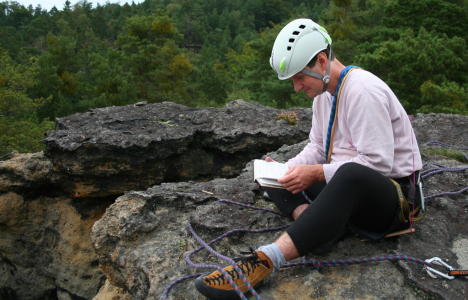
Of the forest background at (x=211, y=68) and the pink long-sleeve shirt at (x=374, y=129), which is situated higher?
the forest background at (x=211, y=68)

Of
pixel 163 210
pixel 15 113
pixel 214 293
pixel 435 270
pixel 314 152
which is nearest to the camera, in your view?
pixel 214 293

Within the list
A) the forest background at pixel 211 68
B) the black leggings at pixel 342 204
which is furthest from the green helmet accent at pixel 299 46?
the forest background at pixel 211 68

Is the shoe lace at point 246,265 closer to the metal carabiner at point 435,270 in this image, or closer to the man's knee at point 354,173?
the man's knee at point 354,173

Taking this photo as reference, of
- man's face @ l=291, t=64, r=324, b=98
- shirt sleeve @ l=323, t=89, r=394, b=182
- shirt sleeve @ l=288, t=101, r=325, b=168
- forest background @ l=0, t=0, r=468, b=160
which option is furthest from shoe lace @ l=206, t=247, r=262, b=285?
forest background @ l=0, t=0, r=468, b=160

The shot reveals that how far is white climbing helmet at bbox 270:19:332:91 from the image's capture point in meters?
1.95

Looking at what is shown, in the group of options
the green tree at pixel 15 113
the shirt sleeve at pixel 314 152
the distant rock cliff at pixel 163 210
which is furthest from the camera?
the green tree at pixel 15 113

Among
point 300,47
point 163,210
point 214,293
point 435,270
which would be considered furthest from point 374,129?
point 163,210

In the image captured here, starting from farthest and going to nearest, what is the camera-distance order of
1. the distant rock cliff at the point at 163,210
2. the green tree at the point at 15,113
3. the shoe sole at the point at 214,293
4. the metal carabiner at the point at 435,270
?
the green tree at the point at 15,113 < the distant rock cliff at the point at 163,210 < the metal carabiner at the point at 435,270 < the shoe sole at the point at 214,293

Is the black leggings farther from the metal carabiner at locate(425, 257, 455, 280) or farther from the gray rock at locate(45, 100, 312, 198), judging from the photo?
the gray rock at locate(45, 100, 312, 198)

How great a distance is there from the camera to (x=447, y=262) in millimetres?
1916

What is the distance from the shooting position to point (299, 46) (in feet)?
6.41

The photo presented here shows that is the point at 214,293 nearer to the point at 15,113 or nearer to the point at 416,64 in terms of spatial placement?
the point at 416,64

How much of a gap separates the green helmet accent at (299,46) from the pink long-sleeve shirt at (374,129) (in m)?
0.26

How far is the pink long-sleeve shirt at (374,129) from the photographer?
1.76m
